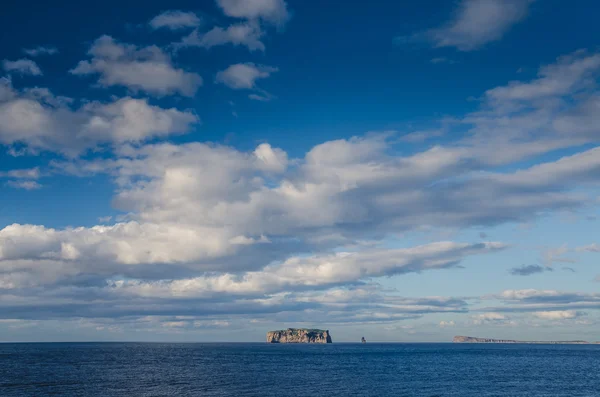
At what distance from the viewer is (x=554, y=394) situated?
10269 cm

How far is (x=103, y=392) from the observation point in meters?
99.0

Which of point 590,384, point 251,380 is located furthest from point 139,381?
point 590,384

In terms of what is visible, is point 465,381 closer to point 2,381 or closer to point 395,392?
point 395,392

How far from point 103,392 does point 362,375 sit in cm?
7539

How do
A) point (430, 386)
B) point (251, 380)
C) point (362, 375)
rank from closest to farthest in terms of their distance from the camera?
1. point (430, 386)
2. point (251, 380)
3. point (362, 375)

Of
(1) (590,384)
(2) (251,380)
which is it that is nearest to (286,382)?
(2) (251,380)

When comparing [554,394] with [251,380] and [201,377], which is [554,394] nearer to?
[251,380]

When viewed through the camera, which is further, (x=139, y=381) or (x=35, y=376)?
(x=35, y=376)

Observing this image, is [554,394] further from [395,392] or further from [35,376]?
[35,376]

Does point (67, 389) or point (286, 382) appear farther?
point (286, 382)

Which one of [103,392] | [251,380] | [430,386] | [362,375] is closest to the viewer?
[103,392]

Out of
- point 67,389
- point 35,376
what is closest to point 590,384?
point 67,389

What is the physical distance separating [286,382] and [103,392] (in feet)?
144

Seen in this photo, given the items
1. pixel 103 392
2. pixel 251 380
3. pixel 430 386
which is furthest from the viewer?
pixel 251 380
